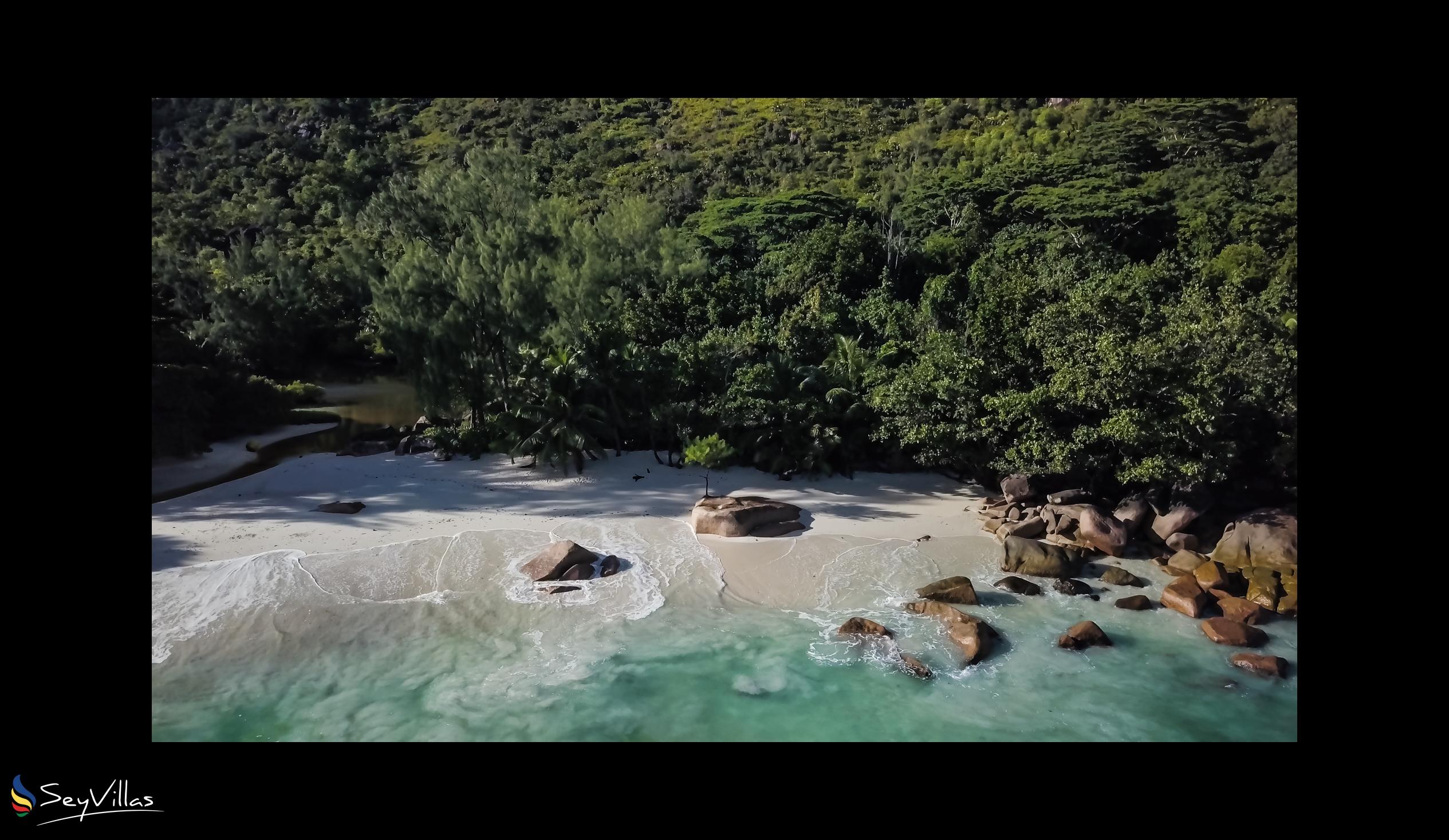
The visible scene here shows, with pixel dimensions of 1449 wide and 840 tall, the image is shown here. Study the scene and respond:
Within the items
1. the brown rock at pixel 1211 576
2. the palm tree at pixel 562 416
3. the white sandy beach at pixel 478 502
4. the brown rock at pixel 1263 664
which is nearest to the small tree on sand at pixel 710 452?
the white sandy beach at pixel 478 502

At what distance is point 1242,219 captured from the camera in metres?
21.5

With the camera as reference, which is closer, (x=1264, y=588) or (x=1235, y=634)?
(x=1235, y=634)

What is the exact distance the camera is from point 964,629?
8.41 meters

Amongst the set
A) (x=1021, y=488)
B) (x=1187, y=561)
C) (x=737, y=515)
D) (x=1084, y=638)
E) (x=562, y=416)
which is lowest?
(x=1084, y=638)

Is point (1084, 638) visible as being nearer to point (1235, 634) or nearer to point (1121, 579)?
point (1235, 634)

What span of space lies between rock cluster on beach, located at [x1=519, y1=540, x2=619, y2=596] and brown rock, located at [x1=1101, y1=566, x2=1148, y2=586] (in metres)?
6.52

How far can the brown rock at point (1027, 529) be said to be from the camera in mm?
11352

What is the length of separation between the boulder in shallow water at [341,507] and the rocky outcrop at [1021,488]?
1054 cm

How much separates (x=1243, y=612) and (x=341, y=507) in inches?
496

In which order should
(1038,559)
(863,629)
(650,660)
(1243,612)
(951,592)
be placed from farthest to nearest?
(1038,559) → (951,592) → (1243,612) → (863,629) → (650,660)

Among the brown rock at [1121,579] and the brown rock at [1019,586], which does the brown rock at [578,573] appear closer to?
the brown rock at [1019,586]

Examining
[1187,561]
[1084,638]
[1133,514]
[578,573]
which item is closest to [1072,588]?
[1084,638]
